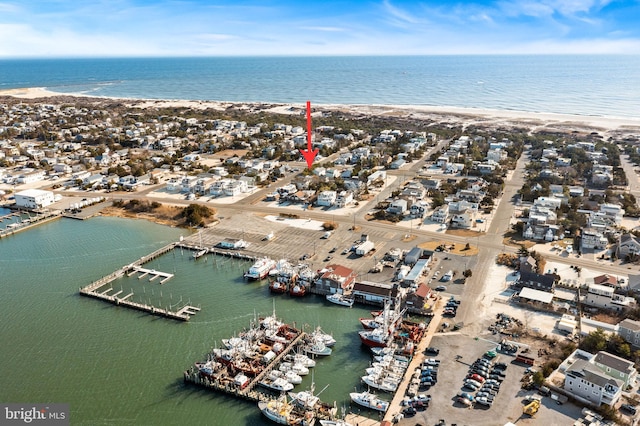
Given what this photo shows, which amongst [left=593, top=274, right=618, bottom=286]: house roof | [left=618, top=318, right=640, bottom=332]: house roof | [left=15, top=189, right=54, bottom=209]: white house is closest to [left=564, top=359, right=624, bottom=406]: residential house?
[left=618, top=318, right=640, bottom=332]: house roof

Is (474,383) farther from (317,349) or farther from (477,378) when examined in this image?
(317,349)

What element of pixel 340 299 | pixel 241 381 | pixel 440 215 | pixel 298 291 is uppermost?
pixel 440 215

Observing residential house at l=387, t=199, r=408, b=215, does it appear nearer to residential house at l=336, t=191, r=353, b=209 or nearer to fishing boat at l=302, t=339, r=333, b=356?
residential house at l=336, t=191, r=353, b=209

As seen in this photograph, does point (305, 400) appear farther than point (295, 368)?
No

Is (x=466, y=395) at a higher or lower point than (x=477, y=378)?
lower

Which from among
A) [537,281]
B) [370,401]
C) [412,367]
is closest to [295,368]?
[370,401]

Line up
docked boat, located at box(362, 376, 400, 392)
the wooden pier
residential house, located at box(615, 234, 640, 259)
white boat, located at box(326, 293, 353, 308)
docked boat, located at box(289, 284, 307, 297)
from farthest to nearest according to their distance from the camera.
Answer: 1. residential house, located at box(615, 234, 640, 259)
2. docked boat, located at box(289, 284, 307, 297)
3. white boat, located at box(326, 293, 353, 308)
4. the wooden pier
5. docked boat, located at box(362, 376, 400, 392)

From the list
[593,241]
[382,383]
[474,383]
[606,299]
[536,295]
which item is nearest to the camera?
[474,383]
